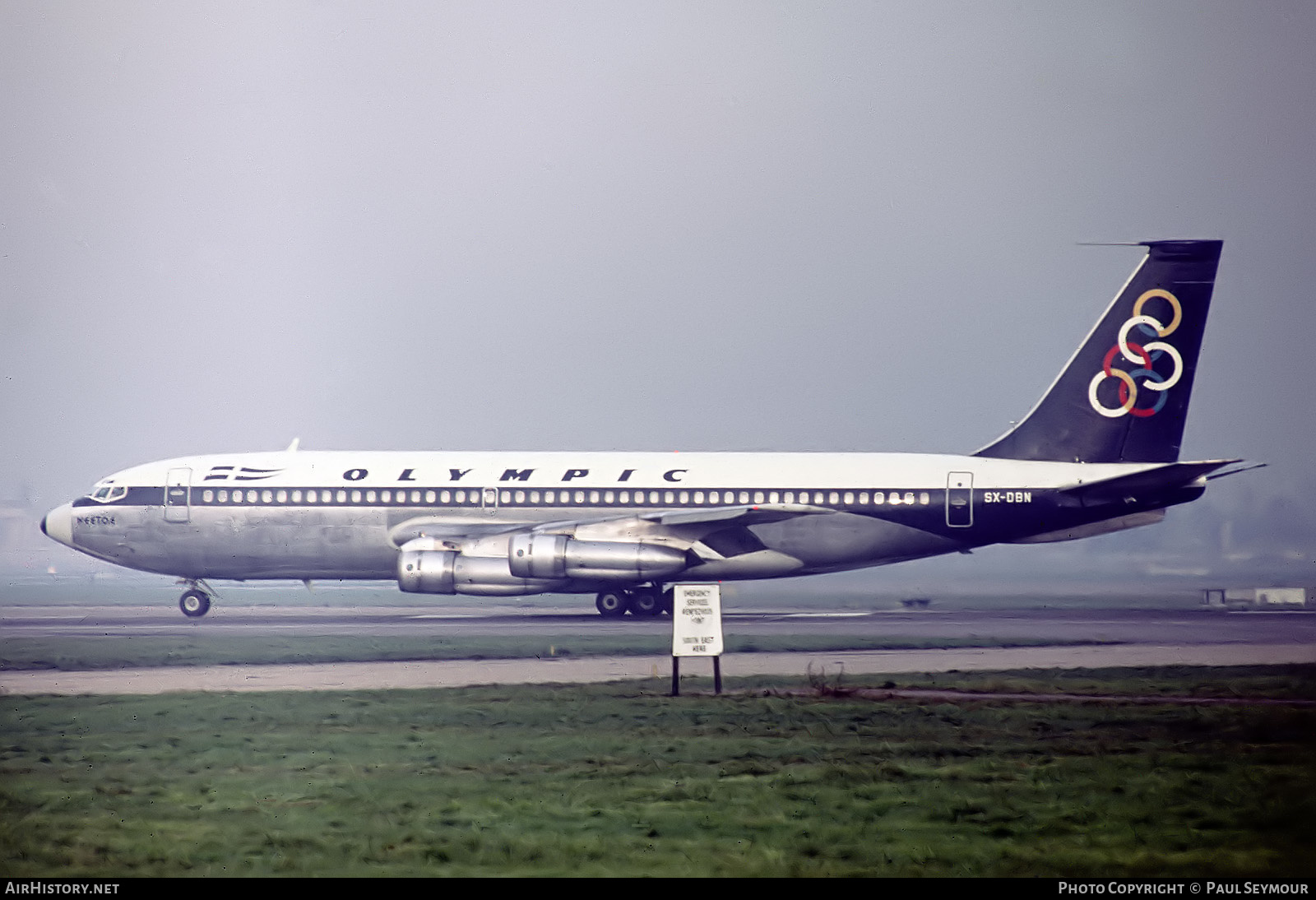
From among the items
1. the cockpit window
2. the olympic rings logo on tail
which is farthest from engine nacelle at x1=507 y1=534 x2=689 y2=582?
the olympic rings logo on tail

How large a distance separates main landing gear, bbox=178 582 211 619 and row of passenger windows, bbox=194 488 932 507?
2.95 metres

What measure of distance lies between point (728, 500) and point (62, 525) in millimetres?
16601

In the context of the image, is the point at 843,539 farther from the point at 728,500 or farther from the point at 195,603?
the point at 195,603

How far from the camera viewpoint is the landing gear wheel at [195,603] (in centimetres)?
3400

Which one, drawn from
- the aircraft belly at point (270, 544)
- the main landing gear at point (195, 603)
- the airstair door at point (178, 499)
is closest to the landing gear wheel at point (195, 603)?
the main landing gear at point (195, 603)

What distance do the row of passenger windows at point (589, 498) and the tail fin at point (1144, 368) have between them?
13.4ft

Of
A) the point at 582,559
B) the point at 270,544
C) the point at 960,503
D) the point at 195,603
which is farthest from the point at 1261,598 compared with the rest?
A: the point at 195,603

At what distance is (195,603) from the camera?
3422 centimetres

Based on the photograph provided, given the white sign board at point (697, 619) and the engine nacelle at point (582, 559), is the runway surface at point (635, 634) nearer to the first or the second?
the engine nacelle at point (582, 559)

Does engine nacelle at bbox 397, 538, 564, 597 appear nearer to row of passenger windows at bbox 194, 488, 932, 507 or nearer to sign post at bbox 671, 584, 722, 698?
row of passenger windows at bbox 194, 488, 932, 507

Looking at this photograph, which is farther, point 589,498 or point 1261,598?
point 1261,598

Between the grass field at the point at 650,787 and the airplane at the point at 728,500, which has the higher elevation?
the airplane at the point at 728,500

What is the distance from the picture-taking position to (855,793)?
11273 millimetres
